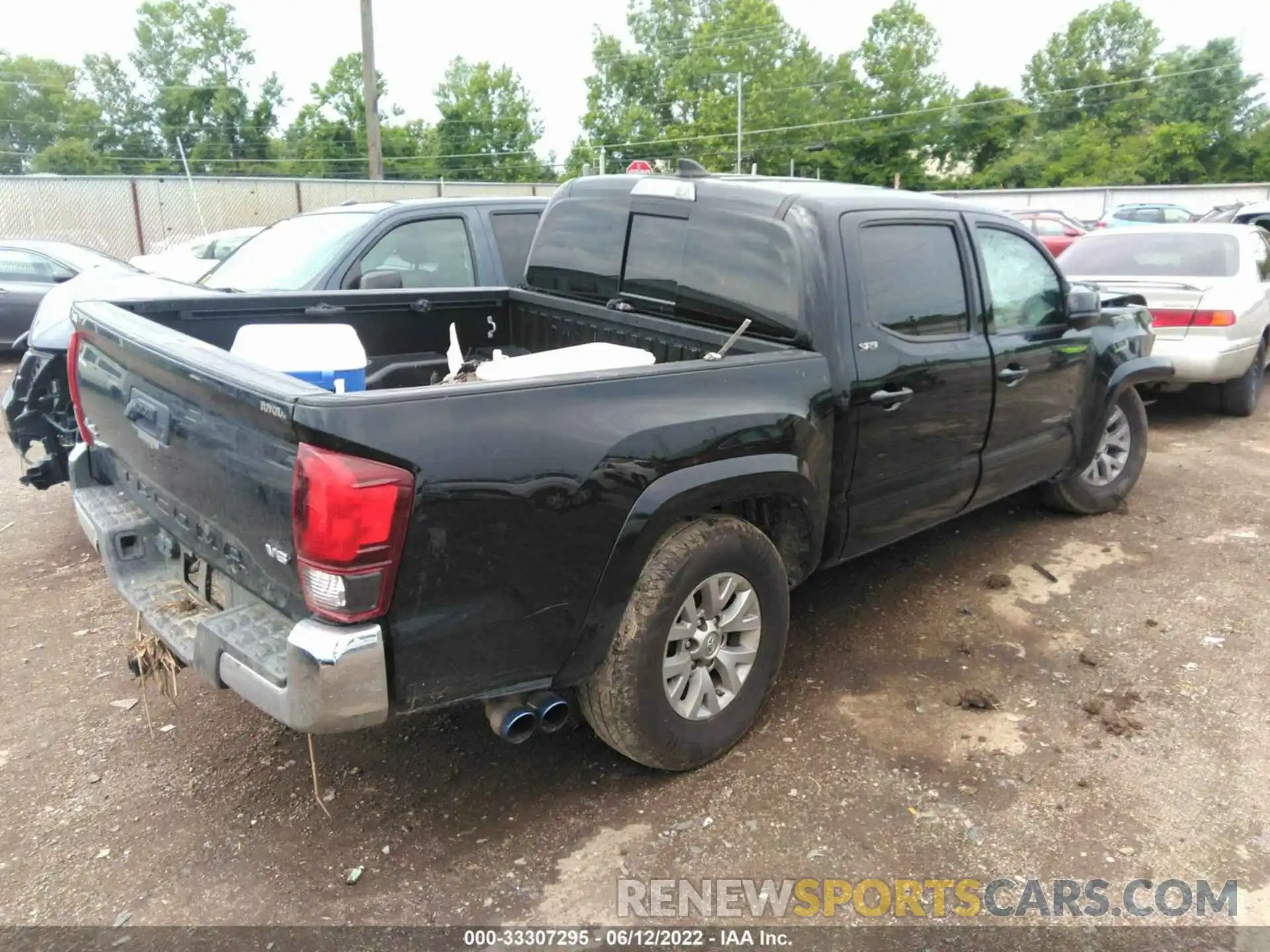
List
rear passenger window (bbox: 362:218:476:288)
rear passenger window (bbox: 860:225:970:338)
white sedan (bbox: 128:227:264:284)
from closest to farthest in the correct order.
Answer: rear passenger window (bbox: 860:225:970:338)
rear passenger window (bbox: 362:218:476:288)
white sedan (bbox: 128:227:264:284)

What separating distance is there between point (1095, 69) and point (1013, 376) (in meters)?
73.8

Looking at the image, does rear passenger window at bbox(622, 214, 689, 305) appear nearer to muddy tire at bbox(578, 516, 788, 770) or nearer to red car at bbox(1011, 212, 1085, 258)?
muddy tire at bbox(578, 516, 788, 770)

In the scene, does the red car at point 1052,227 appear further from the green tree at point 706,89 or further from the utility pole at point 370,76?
the green tree at point 706,89

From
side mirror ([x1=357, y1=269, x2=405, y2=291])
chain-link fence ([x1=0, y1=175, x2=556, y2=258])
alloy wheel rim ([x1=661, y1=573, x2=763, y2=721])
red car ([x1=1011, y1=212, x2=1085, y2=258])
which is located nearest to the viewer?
alloy wheel rim ([x1=661, y1=573, x2=763, y2=721])

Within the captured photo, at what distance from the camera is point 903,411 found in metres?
3.91

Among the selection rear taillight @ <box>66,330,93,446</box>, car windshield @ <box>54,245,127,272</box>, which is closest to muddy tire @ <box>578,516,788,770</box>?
rear taillight @ <box>66,330,93,446</box>

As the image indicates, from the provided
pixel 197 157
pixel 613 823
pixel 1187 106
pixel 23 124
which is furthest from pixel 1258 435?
pixel 23 124

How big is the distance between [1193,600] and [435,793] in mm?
3738

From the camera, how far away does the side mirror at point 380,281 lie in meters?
5.46

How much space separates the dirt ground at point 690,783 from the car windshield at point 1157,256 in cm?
440

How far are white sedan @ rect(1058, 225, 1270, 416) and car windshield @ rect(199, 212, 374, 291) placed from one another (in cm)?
561

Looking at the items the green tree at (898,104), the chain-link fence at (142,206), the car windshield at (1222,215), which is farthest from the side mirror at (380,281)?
the green tree at (898,104)

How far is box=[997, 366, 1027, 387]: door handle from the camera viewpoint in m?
4.42

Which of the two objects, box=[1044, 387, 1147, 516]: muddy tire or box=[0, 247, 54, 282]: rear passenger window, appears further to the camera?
box=[0, 247, 54, 282]: rear passenger window
